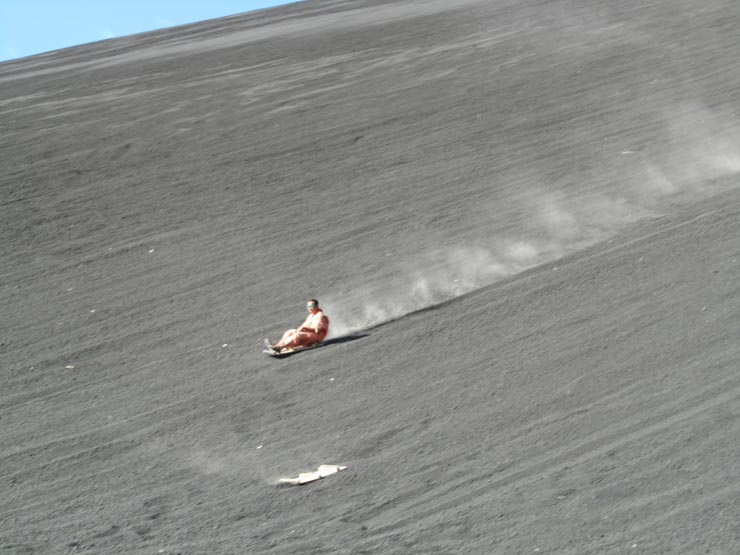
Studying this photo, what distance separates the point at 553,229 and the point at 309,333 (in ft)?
18.5

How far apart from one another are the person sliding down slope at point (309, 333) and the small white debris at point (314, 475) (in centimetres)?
332

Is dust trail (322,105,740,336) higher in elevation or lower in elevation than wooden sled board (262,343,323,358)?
lower

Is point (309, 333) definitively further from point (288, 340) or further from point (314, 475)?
point (314, 475)

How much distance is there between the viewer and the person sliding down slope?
13680mm

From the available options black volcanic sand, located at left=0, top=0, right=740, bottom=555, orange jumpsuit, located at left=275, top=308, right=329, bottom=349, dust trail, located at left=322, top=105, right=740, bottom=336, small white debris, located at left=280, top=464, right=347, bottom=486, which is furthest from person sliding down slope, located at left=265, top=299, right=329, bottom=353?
small white debris, located at left=280, top=464, right=347, bottom=486

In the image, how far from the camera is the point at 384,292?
1573 cm

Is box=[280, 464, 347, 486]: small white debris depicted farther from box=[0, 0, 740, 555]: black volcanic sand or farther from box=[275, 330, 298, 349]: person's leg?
box=[275, 330, 298, 349]: person's leg

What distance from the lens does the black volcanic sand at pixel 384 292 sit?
382 inches

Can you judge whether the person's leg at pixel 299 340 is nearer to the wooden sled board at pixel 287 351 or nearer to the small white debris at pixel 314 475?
the wooden sled board at pixel 287 351

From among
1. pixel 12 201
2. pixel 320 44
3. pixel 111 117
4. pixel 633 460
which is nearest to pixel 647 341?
pixel 633 460

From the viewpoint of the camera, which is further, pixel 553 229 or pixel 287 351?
pixel 553 229

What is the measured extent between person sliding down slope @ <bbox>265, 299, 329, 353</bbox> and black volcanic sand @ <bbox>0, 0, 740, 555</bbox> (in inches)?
11.4

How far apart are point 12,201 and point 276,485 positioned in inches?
491

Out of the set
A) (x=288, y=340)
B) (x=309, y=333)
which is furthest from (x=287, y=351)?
(x=309, y=333)
